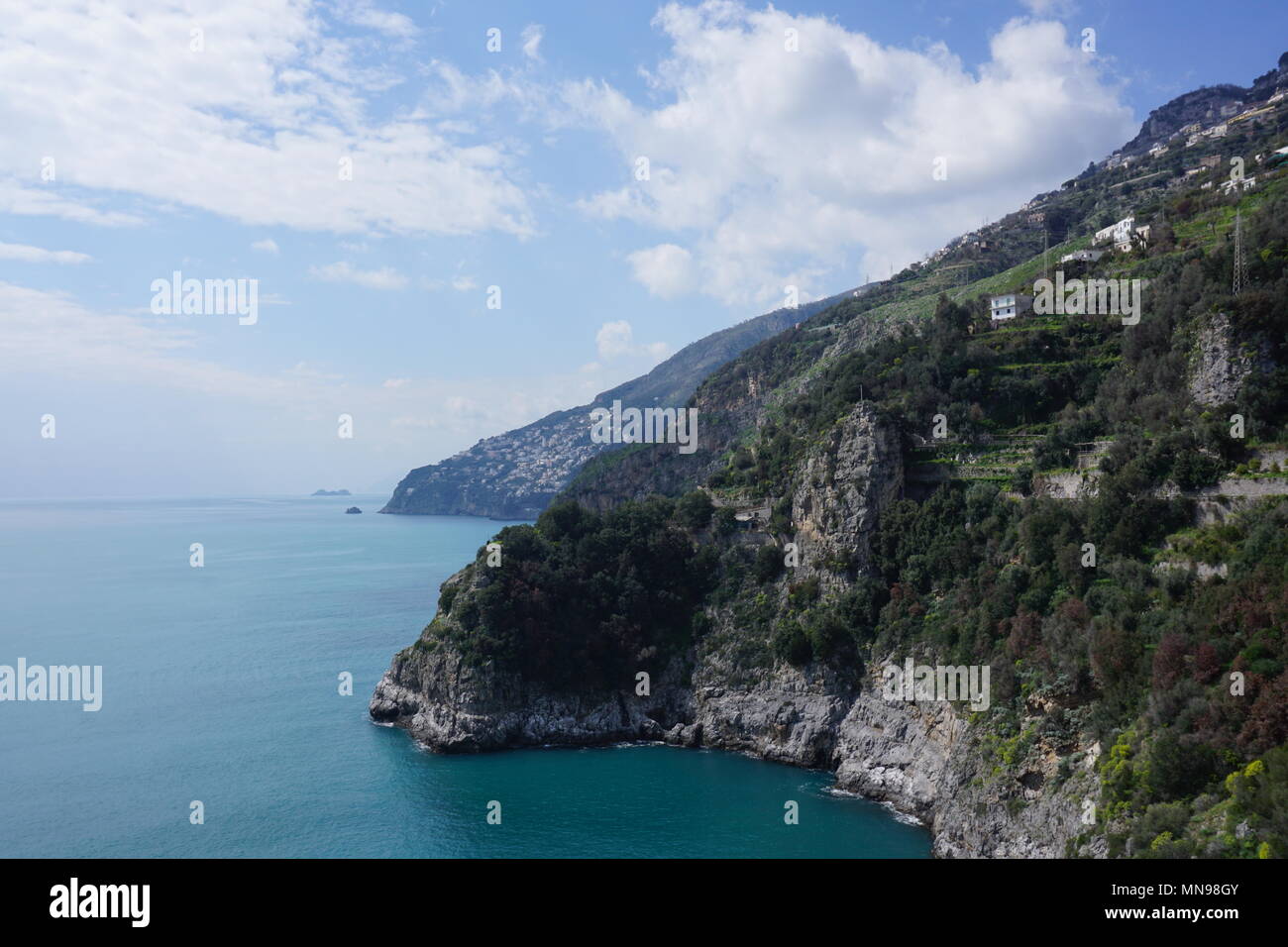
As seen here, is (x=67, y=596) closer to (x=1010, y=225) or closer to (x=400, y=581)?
(x=400, y=581)

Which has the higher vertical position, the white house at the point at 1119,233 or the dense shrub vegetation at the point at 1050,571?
the white house at the point at 1119,233

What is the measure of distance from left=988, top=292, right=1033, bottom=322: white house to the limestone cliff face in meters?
15.7

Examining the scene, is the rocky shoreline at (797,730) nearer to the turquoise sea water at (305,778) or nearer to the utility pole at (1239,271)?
the turquoise sea water at (305,778)

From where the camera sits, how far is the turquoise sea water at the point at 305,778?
31844 mm

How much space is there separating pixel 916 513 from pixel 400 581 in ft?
219

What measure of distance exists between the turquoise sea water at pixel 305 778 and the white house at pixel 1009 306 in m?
30.5

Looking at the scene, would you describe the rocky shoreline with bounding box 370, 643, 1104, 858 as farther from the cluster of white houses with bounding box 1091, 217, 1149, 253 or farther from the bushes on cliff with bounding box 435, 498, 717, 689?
the cluster of white houses with bounding box 1091, 217, 1149, 253

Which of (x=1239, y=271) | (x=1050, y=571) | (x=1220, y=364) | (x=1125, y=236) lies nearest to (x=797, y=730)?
(x=1050, y=571)

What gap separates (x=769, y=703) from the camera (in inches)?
1576

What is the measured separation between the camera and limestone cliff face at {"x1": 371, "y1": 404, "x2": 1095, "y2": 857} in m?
34.3

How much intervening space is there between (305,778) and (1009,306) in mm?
46401

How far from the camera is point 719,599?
150ft

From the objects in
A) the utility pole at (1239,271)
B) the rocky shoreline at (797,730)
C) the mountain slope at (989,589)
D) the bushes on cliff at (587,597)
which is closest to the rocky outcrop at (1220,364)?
the mountain slope at (989,589)
